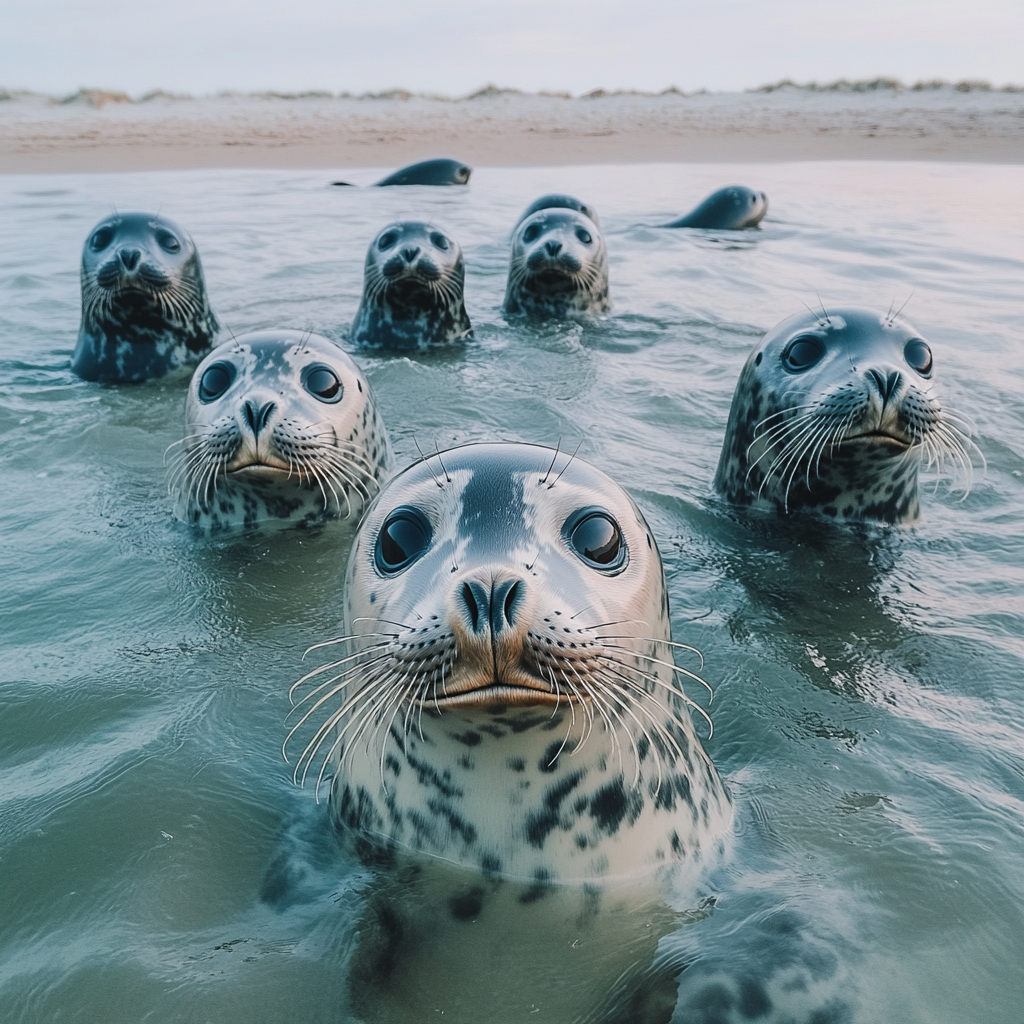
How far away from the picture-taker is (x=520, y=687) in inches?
81.0

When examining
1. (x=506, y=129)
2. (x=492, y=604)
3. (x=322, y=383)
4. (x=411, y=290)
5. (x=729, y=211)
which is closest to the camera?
(x=492, y=604)

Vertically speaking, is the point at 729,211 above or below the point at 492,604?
below

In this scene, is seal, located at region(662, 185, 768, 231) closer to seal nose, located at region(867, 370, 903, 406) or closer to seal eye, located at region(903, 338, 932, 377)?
seal eye, located at region(903, 338, 932, 377)

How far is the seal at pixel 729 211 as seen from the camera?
537 inches

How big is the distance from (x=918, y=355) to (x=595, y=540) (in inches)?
103

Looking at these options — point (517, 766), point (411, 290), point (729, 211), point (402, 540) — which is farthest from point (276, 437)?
point (729, 211)

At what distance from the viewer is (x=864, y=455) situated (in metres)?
4.51

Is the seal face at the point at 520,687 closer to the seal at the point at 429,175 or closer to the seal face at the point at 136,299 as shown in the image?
the seal face at the point at 136,299

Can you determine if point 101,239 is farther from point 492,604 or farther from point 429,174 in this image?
point 429,174

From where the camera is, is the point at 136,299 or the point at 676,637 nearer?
the point at 676,637

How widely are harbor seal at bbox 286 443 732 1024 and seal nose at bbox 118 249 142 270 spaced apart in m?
4.79

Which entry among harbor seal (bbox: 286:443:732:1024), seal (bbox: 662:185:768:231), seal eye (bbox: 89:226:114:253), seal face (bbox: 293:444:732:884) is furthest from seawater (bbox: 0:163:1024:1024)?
seal (bbox: 662:185:768:231)

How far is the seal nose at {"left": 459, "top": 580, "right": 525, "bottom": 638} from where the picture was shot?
2.00 m

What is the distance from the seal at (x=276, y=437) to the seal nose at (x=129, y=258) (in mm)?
2313
